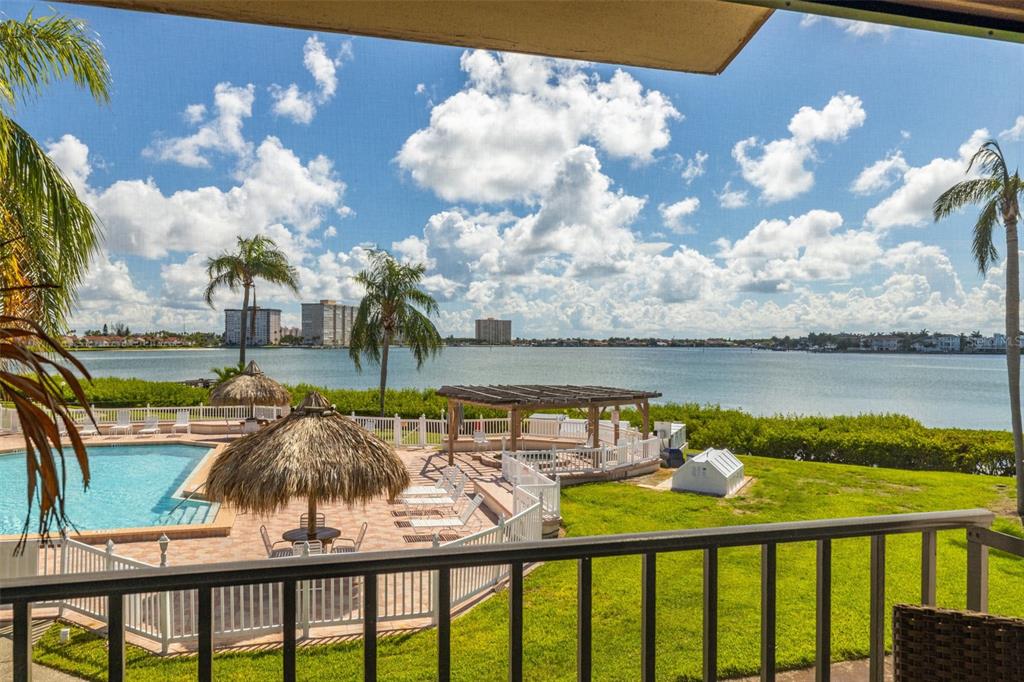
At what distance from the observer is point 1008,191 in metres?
9.65

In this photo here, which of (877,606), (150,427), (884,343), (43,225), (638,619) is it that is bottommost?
(638,619)

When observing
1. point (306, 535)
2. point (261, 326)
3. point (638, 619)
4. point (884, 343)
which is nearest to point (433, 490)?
point (306, 535)

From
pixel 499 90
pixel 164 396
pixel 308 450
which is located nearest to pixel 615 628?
pixel 308 450

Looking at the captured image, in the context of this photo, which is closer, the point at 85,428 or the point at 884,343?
the point at 85,428

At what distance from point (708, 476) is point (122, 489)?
10824 mm

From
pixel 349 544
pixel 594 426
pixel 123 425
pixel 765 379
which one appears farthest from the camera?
pixel 765 379

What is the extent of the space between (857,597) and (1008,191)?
768 centimetres

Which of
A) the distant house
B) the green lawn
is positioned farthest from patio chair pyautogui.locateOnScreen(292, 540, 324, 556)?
the distant house

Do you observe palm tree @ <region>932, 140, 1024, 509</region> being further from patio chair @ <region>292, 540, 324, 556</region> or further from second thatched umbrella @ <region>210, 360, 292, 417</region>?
second thatched umbrella @ <region>210, 360, 292, 417</region>

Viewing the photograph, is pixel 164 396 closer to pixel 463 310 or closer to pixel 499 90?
pixel 499 90

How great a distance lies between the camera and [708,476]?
34.4ft

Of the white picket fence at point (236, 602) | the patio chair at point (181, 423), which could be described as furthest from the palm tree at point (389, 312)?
the white picket fence at point (236, 602)

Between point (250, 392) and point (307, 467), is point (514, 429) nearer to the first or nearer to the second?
point (307, 467)

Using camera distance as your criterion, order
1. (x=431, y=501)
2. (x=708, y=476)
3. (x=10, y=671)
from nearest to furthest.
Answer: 1. (x=10, y=671)
2. (x=431, y=501)
3. (x=708, y=476)
